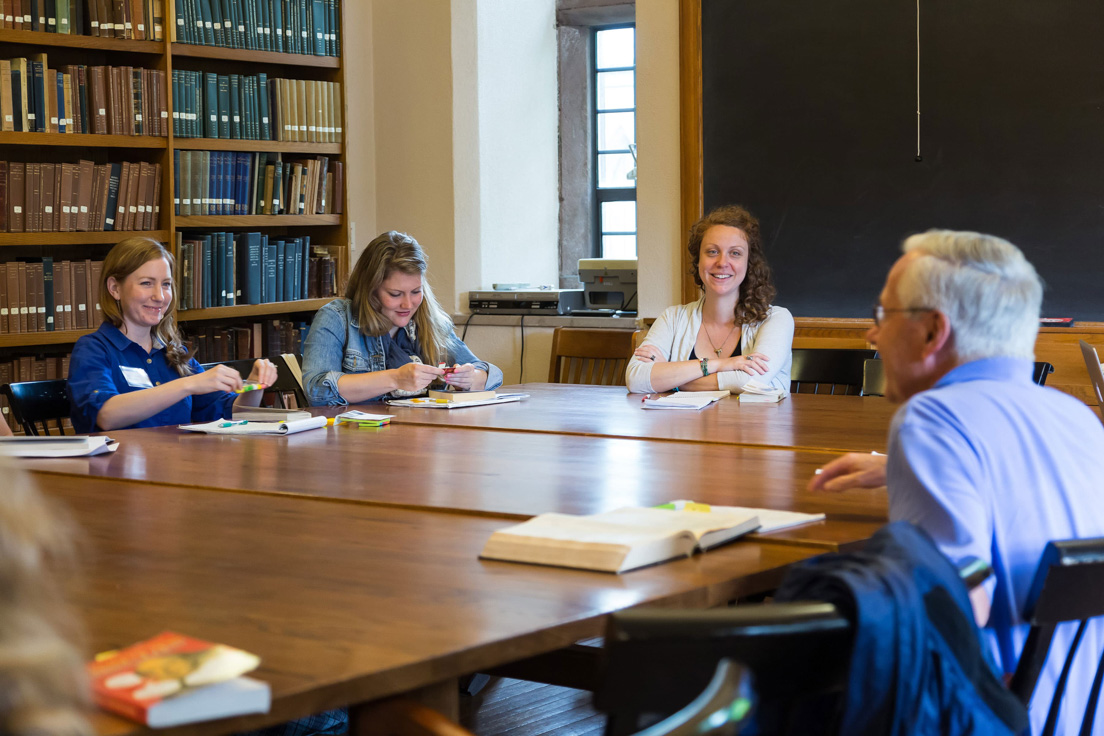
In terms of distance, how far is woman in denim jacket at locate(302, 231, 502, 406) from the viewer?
11.7 ft

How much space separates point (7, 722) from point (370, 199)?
5.57 m

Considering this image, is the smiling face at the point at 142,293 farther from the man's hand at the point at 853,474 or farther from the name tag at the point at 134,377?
the man's hand at the point at 853,474

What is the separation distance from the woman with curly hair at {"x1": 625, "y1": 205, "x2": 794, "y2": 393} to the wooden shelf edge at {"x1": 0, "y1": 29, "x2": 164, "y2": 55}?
2.54 meters

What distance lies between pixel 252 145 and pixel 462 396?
238cm

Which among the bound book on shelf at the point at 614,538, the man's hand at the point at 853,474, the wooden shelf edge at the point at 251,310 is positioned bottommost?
the bound book on shelf at the point at 614,538

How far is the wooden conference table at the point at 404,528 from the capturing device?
1.22 m

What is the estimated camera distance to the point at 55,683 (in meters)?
0.67

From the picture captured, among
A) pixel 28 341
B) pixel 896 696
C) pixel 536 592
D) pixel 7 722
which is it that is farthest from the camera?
pixel 28 341

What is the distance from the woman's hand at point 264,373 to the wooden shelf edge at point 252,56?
7.62 ft

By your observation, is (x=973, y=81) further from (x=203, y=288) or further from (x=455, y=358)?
(x=203, y=288)

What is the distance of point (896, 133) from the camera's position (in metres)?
4.80

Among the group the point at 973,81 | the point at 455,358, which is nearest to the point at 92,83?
the point at 455,358

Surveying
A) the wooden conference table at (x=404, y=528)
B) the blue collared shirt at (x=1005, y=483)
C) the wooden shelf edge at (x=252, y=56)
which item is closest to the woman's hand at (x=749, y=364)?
the wooden conference table at (x=404, y=528)

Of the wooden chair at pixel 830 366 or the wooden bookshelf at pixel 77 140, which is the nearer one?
the wooden chair at pixel 830 366
